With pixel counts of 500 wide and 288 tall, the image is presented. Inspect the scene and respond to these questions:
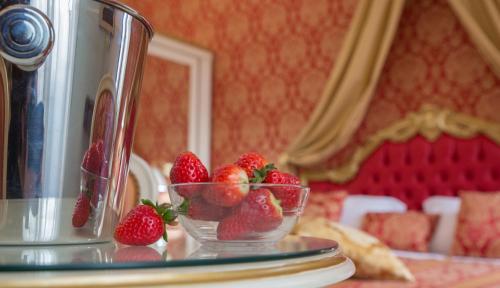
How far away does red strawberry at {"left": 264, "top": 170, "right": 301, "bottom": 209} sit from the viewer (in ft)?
2.37

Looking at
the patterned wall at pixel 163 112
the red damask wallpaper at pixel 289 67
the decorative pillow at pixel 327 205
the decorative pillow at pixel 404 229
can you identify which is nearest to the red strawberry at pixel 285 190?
the decorative pillow at pixel 404 229

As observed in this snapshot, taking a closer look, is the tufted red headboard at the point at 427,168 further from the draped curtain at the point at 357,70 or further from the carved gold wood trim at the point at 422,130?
the draped curtain at the point at 357,70

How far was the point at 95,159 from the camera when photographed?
2.19 feet

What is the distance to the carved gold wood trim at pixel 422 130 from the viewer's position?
3180 mm

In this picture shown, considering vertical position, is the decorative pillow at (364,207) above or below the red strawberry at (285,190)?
below

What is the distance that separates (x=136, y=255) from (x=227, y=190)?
0.16 meters

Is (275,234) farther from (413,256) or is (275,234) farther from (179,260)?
(413,256)

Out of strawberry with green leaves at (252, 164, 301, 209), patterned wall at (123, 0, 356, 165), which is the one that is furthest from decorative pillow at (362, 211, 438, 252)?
strawberry with green leaves at (252, 164, 301, 209)

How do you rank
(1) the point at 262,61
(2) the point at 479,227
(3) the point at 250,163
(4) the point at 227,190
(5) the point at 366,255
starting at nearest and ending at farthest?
(4) the point at 227,190 < (3) the point at 250,163 < (5) the point at 366,255 < (2) the point at 479,227 < (1) the point at 262,61

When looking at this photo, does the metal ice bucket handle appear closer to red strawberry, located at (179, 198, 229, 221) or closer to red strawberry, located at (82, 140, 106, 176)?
red strawberry, located at (82, 140, 106, 176)

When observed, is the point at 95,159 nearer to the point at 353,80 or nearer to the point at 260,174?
the point at 260,174

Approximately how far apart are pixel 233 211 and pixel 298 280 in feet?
0.63

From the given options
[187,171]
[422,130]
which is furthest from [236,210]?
[422,130]

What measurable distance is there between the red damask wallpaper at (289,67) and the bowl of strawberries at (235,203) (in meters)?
2.81
